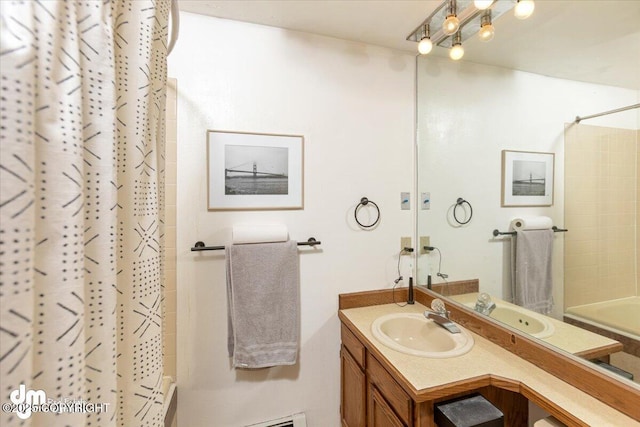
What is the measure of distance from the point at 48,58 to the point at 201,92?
3.75 ft

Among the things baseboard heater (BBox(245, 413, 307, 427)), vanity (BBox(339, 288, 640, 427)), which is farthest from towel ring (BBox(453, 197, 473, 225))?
baseboard heater (BBox(245, 413, 307, 427))

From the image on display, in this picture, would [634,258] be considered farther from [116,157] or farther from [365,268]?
[116,157]

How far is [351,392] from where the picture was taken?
1.50 metres

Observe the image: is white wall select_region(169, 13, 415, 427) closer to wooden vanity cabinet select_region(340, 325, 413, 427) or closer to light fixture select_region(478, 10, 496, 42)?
wooden vanity cabinet select_region(340, 325, 413, 427)

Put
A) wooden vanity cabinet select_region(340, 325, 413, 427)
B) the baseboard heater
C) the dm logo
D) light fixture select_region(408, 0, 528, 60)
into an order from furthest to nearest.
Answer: the baseboard heater, light fixture select_region(408, 0, 528, 60), wooden vanity cabinet select_region(340, 325, 413, 427), the dm logo

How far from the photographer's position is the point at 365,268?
171 cm

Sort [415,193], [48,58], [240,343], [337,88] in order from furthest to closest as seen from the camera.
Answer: [415,193] < [337,88] < [240,343] < [48,58]

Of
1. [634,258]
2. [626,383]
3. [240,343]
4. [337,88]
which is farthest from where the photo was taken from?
[337,88]

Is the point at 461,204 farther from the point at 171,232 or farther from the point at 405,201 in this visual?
the point at 171,232

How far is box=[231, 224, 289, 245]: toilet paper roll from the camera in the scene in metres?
1.40

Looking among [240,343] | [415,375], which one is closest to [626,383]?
[415,375]

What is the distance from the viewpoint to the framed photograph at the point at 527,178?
122cm

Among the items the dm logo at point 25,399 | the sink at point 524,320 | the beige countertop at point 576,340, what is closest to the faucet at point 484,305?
the sink at point 524,320

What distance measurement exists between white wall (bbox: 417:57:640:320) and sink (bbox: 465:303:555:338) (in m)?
0.10
